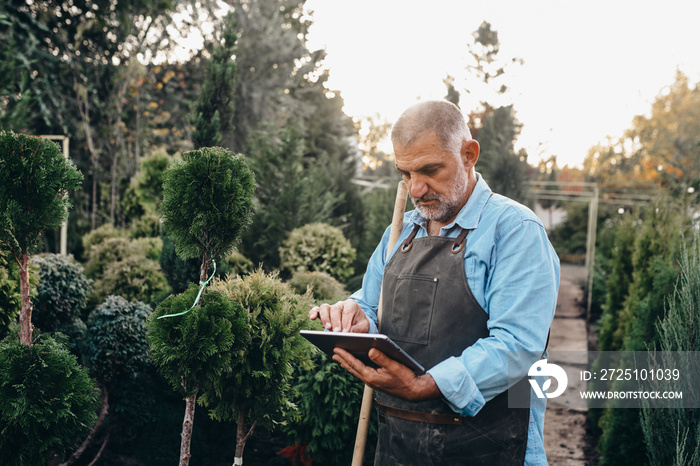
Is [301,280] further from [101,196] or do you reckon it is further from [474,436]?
[101,196]

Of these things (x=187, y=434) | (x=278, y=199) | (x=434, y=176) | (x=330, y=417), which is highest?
(x=278, y=199)

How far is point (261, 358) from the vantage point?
10.3 feet

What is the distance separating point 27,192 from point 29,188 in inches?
0.9

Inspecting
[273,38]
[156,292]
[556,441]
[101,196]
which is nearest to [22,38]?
[101,196]

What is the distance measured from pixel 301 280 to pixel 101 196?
25.5ft

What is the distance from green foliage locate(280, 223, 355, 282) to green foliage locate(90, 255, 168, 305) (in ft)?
5.44

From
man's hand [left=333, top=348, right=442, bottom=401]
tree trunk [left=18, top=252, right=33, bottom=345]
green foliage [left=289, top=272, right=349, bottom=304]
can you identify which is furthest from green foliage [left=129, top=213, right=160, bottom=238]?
man's hand [left=333, top=348, right=442, bottom=401]

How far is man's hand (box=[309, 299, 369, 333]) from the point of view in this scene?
7.54ft

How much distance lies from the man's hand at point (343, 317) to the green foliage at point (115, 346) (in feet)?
7.49

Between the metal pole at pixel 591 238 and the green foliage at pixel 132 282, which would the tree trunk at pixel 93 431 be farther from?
the metal pole at pixel 591 238

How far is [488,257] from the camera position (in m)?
2.00

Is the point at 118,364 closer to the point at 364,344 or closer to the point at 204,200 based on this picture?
the point at 204,200

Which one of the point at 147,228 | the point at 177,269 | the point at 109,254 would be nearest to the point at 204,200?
the point at 177,269

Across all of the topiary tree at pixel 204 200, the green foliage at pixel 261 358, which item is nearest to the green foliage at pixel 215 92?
the green foliage at pixel 261 358
